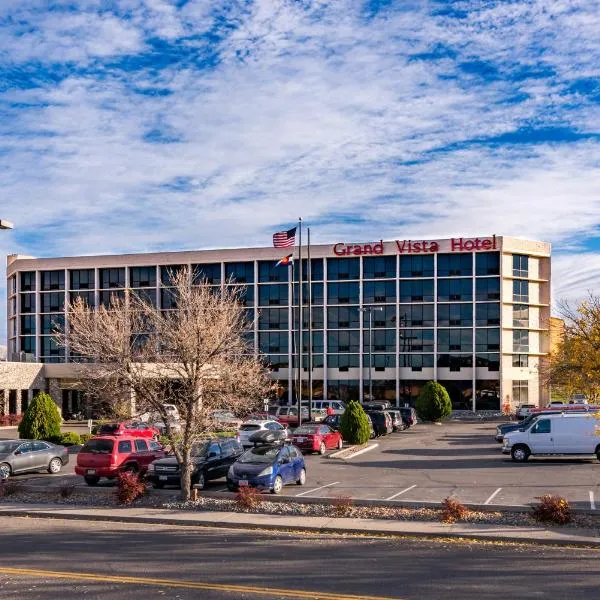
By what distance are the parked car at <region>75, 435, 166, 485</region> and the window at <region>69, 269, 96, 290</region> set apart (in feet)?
195

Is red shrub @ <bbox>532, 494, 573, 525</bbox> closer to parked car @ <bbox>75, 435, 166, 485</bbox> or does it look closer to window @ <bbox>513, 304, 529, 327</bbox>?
parked car @ <bbox>75, 435, 166, 485</bbox>

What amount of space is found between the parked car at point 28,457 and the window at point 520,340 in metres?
55.1

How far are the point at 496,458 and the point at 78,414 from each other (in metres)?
37.7

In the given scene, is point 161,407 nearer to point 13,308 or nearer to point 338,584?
point 338,584

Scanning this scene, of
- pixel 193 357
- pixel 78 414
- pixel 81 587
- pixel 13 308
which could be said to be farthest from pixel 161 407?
pixel 13 308

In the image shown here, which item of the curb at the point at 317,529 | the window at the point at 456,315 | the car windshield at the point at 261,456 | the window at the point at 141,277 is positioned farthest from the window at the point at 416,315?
the curb at the point at 317,529

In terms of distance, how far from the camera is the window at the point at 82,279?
275 feet

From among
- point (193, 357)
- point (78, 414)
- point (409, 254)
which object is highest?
point (409, 254)

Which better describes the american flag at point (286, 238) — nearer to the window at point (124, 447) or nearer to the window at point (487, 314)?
the window at point (124, 447)

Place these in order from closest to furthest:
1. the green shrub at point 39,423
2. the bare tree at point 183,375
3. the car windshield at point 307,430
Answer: the bare tree at point 183,375 → the car windshield at point 307,430 → the green shrub at point 39,423

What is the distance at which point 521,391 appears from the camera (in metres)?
77.3

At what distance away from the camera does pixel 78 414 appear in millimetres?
62000

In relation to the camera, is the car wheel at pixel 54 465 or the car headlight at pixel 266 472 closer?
the car headlight at pixel 266 472

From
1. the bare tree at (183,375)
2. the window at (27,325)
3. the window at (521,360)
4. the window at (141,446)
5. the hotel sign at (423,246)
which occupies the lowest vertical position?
the window at (141,446)
